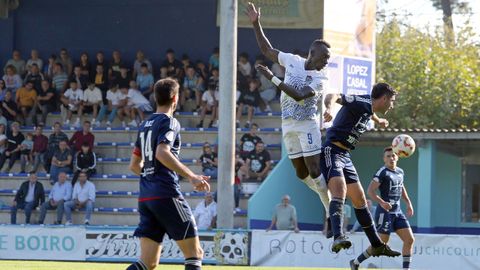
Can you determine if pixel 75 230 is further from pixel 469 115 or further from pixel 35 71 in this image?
pixel 469 115

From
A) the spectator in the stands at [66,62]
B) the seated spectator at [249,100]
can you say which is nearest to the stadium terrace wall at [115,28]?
the spectator in the stands at [66,62]

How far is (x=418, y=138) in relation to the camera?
27.3m

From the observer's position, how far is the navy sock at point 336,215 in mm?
Answer: 12383

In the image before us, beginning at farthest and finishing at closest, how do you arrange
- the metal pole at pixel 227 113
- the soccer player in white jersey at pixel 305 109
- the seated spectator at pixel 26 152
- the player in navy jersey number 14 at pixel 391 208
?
the seated spectator at pixel 26 152 → the metal pole at pixel 227 113 → the player in navy jersey number 14 at pixel 391 208 → the soccer player in white jersey at pixel 305 109

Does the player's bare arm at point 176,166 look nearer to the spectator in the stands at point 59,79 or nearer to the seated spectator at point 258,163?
the seated spectator at point 258,163

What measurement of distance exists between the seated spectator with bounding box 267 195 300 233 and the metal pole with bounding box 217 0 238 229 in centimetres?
144

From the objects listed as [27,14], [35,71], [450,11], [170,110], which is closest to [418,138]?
[35,71]

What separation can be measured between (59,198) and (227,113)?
228 inches

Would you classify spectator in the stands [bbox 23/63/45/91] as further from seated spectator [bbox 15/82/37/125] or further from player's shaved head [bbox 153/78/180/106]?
player's shaved head [bbox 153/78/180/106]

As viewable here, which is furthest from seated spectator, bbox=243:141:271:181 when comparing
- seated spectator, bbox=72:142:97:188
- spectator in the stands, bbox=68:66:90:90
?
spectator in the stands, bbox=68:66:90:90

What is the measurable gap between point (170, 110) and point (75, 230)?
1386 centimetres

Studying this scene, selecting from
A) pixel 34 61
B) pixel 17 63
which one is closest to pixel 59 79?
pixel 34 61

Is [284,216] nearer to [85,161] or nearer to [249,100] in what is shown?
[249,100]

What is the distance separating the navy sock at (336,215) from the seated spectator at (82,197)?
15.4 metres
